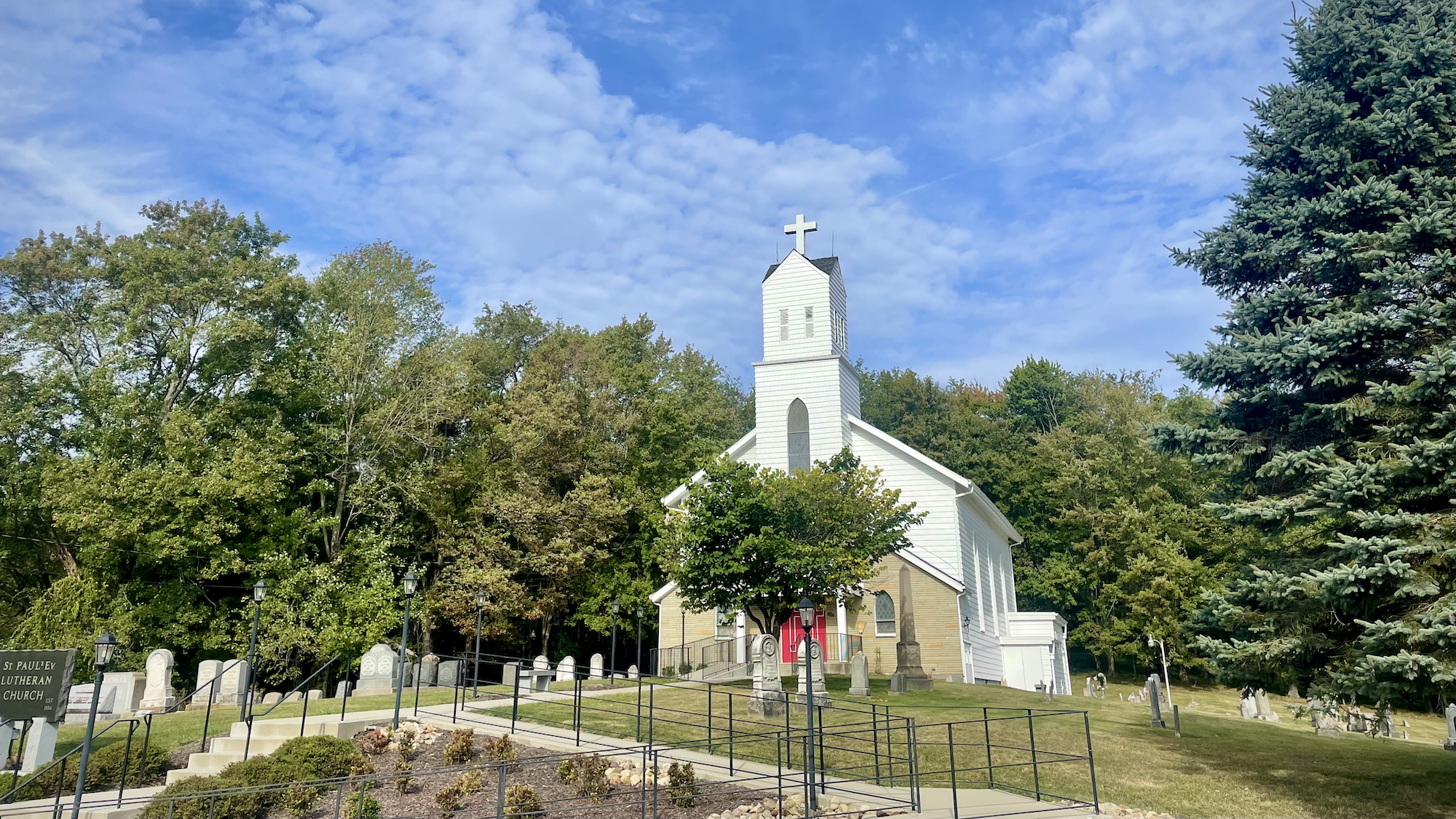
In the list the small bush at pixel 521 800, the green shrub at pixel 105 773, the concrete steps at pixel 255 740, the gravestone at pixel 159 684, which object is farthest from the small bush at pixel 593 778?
the gravestone at pixel 159 684

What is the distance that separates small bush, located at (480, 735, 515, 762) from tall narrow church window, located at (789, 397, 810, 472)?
1873cm

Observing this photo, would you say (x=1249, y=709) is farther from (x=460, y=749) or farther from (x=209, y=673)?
(x=209, y=673)

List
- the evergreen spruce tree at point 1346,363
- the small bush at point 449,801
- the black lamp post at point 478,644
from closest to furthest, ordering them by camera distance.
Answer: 1. the evergreen spruce tree at point 1346,363
2. the small bush at point 449,801
3. the black lamp post at point 478,644

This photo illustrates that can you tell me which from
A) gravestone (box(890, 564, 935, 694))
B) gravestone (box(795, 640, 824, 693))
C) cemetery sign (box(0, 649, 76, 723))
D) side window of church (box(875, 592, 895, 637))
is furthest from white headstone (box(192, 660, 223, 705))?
side window of church (box(875, 592, 895, 637))

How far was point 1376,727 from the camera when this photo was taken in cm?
1226

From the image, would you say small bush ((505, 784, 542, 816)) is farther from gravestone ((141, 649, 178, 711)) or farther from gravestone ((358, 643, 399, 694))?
gravestone ((141, 649, 178, 711))

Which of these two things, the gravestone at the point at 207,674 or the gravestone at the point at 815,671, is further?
the gravestone at the point at 207,674

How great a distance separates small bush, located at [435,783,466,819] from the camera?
12.6 m

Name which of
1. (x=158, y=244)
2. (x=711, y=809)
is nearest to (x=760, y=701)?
(x=711, y=809)

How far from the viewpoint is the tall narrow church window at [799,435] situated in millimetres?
32500

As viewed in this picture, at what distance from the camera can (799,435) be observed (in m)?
32.8

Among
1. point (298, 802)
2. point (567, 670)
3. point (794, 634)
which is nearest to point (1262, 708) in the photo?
point (794, 634)

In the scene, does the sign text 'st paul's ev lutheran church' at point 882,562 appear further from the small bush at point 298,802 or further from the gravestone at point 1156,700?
the small bush at point 298,802

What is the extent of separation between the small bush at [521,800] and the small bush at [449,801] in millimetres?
796
